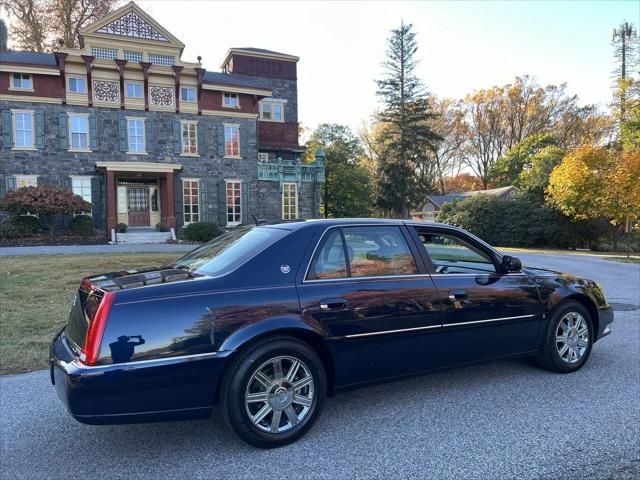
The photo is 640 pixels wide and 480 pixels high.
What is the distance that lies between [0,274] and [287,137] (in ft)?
73.7

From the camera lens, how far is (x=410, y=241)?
4008mm

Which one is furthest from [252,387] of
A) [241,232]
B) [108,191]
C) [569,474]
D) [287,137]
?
[287,137]

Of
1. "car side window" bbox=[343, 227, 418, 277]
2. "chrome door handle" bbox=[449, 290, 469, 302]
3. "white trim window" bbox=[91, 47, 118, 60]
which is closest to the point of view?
"car side window" bbox=[343, 227, 418, 277]

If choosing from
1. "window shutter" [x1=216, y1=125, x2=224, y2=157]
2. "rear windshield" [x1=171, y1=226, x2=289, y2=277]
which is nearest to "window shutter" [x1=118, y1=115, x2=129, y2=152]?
"window shutter" [x1=216, y1=125, x2=224, y2=157]

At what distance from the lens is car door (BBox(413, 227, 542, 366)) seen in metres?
3.89

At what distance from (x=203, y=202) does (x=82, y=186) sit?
6342 millimetres

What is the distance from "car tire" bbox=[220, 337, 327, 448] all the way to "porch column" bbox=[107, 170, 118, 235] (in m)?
22.7

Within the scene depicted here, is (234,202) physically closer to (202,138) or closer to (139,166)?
(202,138)

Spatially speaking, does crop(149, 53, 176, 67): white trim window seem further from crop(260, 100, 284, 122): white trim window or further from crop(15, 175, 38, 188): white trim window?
crop(15, 175, 38, 188): white trim window

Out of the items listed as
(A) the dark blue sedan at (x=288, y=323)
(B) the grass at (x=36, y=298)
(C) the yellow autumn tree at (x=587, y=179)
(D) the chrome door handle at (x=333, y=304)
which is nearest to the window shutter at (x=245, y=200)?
(B) the grass at (x=36, y=298)

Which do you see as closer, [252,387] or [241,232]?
[252,387]

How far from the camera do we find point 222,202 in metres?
27.5

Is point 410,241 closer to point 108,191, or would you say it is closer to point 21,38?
point 108,191

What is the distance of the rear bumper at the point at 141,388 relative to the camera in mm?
2799
